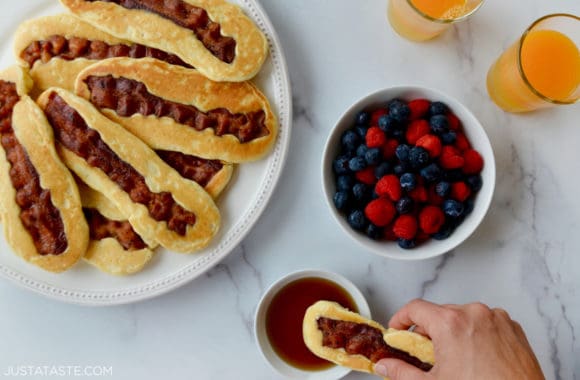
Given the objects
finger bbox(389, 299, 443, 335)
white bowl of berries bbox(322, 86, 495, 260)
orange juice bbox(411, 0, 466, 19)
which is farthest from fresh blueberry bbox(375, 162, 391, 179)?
orange juice bbox(411, 0, 466, 19)

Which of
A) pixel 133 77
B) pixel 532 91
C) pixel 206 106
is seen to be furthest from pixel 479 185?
pixel 133 77

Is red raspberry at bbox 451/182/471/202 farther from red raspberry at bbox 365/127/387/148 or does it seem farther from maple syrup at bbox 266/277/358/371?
maple syrup at bbox 266/277/358/371

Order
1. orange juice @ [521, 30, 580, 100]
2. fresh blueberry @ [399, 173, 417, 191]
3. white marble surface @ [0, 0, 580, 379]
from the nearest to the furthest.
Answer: fresh blueberry @ [399, 173, 417, 191], orange juice @ [521, 30, 580, 100], white marble surface @ [0, 0, 580, 379]

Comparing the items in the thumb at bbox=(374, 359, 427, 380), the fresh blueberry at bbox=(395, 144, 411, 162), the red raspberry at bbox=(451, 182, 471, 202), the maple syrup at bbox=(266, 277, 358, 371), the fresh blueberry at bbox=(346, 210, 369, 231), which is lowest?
the maple syrup at bbox=(266, 277, 358, 371)

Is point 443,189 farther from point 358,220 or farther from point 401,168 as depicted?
point 358,220

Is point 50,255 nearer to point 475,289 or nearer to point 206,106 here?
point 206,106

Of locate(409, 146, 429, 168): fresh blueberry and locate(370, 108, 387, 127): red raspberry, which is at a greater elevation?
locate(370, 108, 387, 127): red raspberry

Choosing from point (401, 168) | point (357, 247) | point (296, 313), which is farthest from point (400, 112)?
point (296, 313)
